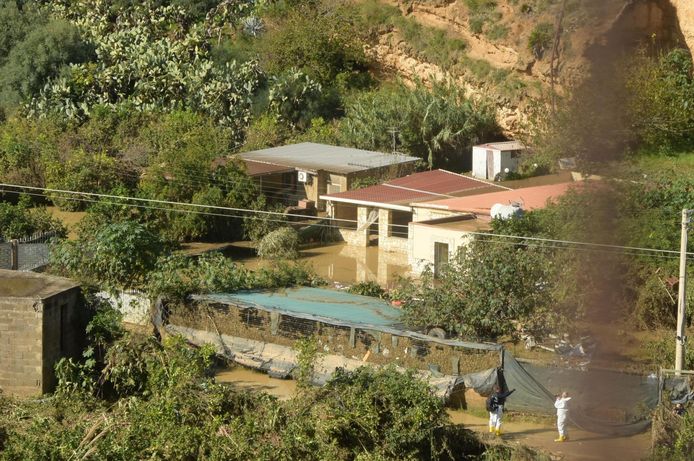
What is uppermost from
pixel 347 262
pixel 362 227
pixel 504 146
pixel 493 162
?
pixel 504 146

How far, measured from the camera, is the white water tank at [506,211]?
16.1 meters

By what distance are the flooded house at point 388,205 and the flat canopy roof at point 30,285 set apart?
7224 mm

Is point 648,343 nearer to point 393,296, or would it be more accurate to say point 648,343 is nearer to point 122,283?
point 393,296

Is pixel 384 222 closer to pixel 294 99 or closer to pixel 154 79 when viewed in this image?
pixel 294 99

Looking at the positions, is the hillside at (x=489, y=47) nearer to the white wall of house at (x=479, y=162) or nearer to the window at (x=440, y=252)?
the white wall of house at (x=479, y=162)

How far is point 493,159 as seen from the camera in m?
22.6

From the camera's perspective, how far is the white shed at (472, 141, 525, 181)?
22484 mm

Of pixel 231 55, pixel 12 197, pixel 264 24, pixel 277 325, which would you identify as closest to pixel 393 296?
pixel 277 325

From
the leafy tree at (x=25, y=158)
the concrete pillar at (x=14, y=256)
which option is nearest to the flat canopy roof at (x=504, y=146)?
the leafy tree at (x=25, y=158)

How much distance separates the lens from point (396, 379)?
10.8 metres

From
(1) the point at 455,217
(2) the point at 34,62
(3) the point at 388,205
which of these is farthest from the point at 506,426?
(2) the point at 34,62

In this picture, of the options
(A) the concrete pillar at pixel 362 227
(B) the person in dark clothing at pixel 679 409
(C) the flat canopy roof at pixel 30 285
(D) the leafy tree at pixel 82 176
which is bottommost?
A: (B) the person in dark clothing at pixel 679 409

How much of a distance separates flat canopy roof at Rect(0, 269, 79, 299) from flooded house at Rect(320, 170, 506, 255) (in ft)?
23.7

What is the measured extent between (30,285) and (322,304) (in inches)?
153
